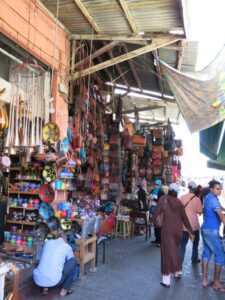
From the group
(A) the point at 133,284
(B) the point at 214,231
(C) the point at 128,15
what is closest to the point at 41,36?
(C) the point at 128,15

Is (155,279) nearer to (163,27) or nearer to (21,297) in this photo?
(21,297)

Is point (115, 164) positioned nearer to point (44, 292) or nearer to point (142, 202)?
point (142, 202)

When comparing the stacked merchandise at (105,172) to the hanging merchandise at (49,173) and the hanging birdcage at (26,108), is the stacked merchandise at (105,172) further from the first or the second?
the hanging birdcage at (26,108)

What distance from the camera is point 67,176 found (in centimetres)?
590

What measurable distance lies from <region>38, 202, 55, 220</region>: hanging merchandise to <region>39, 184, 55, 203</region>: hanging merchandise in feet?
0.29

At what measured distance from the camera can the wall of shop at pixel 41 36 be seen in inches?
179

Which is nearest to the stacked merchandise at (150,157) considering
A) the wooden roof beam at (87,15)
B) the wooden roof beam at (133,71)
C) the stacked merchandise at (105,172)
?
the stacked merchandise at (105,172)

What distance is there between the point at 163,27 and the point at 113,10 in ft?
3.10

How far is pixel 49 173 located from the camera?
560cm

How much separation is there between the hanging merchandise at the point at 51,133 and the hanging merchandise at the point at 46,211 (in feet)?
3.94

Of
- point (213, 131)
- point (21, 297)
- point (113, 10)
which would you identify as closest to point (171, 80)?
point (113, 10)

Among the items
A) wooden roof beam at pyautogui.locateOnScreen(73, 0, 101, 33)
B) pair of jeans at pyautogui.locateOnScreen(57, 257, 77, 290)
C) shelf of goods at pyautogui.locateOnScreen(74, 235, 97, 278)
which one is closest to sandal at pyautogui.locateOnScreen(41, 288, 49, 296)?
pair of jeans at pyautogui.locateOnScreen(57, 257, 77, 290)

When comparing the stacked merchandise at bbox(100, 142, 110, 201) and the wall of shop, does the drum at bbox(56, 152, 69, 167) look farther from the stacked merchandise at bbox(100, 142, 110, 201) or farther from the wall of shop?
the stacked merchandise at bbox(100, 142, 110, 201)

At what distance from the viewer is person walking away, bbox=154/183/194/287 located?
16.5 feet
